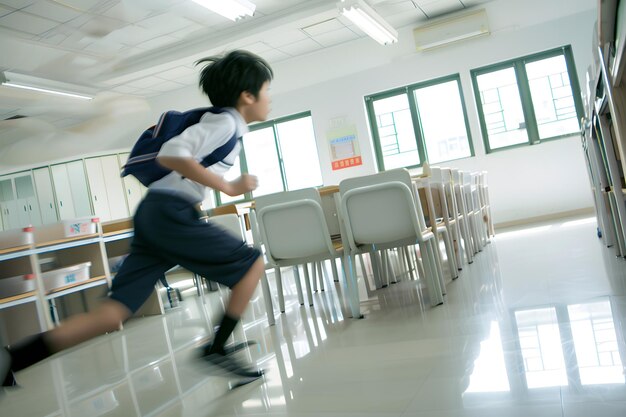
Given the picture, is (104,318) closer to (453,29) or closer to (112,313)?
(112,313)

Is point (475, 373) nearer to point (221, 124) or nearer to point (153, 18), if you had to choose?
point (221, 124)

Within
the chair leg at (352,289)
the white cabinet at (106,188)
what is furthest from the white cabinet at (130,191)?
the chair leg at (352,289)

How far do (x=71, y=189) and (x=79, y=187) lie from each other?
176 millimetres

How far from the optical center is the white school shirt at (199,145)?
1.55m

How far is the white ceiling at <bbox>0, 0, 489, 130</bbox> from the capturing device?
5922 mm

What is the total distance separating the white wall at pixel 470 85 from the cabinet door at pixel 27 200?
447cm

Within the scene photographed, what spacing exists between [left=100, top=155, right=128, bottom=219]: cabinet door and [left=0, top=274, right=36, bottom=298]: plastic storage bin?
19.3ft

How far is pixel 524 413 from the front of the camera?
129cm

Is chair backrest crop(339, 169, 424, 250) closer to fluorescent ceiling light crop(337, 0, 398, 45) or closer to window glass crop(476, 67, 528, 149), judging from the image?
fluorescent ceiling light crop(337, 0, 398, 45)

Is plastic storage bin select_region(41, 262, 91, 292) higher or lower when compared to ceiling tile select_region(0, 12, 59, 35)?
lower

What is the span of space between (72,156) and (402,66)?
562cm

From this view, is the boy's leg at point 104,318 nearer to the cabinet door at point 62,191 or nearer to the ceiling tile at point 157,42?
the ceiling tile at point 157,42

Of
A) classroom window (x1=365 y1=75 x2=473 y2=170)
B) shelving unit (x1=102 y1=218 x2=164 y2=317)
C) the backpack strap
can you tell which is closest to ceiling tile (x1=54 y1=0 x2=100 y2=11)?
shelving unit (x1=102 y1=218 x2=164 y2=317)

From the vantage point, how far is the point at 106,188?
31.3 ft
